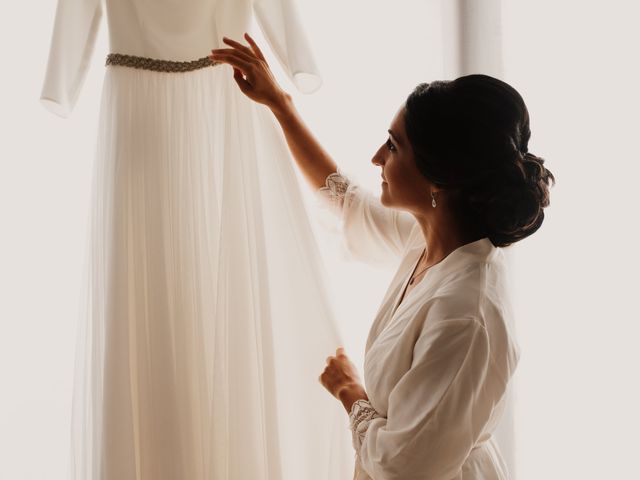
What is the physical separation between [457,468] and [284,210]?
0.52 meters

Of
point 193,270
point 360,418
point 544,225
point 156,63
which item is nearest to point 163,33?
point 156,63

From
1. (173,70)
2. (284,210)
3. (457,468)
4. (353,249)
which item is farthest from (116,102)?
(457,468)

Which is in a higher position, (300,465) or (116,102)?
(116,102)

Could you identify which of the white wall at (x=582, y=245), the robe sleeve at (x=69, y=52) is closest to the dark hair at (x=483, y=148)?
the white wall at (x=582, y=245)

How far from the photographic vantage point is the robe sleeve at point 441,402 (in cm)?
90

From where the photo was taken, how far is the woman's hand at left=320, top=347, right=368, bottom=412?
1091 mm

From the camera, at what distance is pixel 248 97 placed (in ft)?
3.81

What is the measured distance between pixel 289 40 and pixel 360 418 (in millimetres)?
666

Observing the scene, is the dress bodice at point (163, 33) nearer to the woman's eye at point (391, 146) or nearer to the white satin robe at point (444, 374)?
the woman's eye at point (391, 146)

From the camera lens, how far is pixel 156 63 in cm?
115

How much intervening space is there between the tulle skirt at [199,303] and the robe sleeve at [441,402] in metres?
0.26

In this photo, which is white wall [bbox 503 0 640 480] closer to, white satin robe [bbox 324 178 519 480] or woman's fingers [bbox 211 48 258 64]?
white satin robe [bbox 324 178 519 480]

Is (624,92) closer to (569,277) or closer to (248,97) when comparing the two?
(569,277)

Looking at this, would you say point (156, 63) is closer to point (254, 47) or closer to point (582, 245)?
point (254, 47)
